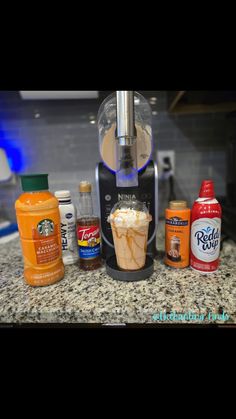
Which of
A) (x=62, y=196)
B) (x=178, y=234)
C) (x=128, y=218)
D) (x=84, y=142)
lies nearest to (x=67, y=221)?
(x=62, y=196)

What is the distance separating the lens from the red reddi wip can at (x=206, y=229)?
51 centimetres

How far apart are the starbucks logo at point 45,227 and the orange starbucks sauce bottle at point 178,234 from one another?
288 mm

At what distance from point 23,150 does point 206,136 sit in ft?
2.89

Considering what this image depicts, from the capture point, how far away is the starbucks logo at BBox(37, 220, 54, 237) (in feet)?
1.58

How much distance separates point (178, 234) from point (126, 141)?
0.86ft

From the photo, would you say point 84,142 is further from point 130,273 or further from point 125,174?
point 130,273

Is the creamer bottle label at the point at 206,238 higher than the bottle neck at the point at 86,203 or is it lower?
lower

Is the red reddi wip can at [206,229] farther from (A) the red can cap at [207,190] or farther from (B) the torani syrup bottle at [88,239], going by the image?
(B) the torani syrup bottle at [88,239]

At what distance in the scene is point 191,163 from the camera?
1.04 metres

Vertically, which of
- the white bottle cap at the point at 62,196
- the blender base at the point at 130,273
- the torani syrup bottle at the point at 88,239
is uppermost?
→ the white bottle cap at the point at 62,196

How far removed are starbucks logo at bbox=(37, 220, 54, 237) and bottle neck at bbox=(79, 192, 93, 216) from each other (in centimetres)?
15

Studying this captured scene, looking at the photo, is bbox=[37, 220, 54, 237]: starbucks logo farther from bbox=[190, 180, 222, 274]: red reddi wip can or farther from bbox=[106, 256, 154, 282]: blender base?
bbox=[190, 180, 222, 274]: red reddi wip can

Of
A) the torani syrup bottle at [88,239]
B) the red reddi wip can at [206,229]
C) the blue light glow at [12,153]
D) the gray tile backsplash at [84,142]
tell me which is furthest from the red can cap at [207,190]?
the blue light glow at [12,153]
